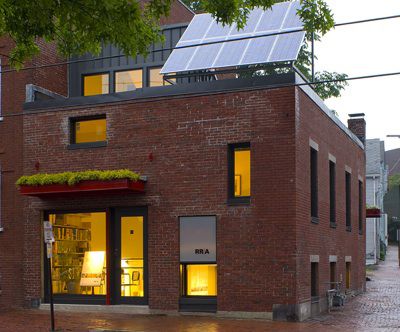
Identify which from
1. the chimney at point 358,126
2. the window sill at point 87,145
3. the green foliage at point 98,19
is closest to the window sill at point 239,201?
the window sill at point 87,145

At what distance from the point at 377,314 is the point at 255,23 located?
872 cm

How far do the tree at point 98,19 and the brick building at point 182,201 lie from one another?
5.08 metres

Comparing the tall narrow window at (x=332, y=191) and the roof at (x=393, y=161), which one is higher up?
the roof at (x=393, y=161)

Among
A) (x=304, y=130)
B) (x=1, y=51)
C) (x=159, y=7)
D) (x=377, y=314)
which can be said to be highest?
(x=1, y=51)

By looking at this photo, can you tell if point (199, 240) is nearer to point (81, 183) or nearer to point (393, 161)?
point (81, 183)

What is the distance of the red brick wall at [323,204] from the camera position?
57.7 feet

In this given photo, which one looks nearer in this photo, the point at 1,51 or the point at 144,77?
the point at 1,51

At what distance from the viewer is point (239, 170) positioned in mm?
17922

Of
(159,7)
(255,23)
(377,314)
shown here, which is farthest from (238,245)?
(159,7)

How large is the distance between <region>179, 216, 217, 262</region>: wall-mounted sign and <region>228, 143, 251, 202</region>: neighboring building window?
3.04 feet

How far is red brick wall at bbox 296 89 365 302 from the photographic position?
1758 cm

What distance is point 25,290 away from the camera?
64.6 feet

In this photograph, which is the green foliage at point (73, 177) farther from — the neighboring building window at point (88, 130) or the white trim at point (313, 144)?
the white trim at point (313, 144)

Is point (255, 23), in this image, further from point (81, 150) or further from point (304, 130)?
point (81, 150)
